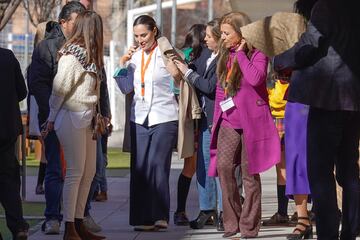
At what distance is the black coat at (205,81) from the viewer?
10.7 metres

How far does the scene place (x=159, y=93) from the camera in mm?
10938

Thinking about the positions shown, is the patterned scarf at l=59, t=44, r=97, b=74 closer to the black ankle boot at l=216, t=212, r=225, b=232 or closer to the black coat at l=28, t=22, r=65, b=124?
the black coat at l=28, t=22, r=65, b=124

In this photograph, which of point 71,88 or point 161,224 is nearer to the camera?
point 71,88

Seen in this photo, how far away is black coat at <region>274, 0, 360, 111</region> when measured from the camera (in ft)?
24.5

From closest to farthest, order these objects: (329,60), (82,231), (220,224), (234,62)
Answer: (329,60) → (82,231) → (234,62) → (220,224)

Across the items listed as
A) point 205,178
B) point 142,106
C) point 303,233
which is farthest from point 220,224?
point 142,106

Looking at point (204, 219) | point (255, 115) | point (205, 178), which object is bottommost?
point (204, 219)

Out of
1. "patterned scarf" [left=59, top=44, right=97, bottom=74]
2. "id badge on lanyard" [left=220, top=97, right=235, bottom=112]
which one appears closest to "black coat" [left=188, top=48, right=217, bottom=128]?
"id badge on lanyard" [left=220, top=97, right=235, bottom=112]

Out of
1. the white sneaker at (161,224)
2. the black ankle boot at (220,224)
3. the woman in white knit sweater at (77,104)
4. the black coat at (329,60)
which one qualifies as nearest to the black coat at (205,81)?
the black ankle boot at (220,224)

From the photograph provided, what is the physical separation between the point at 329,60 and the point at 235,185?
2790 millimetres

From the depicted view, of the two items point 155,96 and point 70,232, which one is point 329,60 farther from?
point 155,96

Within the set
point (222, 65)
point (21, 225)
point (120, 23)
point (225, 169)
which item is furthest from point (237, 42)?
point (120, 23)

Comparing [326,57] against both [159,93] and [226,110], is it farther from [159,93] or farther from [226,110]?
[159,93]

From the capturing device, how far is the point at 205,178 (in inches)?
448
